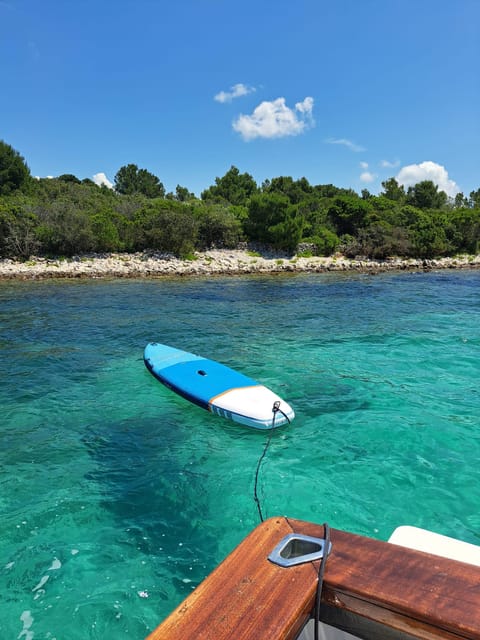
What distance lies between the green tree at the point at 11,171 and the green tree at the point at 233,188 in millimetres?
22240

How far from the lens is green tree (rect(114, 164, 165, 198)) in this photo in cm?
7319

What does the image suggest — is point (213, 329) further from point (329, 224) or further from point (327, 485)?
point (329, 224)

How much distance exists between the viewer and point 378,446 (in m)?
6.36

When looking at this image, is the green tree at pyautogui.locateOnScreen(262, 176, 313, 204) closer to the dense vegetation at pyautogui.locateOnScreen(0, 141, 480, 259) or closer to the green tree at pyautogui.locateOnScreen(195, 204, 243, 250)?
the dense vegetation at pyautogui.locateOnScreen(0, 141, 480, 259)

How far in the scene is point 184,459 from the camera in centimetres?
599

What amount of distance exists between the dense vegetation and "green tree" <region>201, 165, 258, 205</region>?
537 centimetres

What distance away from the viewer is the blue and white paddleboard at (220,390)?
22.1 feet

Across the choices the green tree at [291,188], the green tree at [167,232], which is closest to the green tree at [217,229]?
the green tree at [167,232]

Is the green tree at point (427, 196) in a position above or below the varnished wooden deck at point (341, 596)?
above

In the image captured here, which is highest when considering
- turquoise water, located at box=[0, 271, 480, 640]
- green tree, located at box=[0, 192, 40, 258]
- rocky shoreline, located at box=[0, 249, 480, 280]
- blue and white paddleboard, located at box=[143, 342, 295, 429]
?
green tree, located at box=[0, 192, 40, 258]

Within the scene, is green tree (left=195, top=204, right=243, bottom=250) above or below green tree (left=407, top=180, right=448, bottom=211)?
below

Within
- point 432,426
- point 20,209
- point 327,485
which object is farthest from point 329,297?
point 20,209

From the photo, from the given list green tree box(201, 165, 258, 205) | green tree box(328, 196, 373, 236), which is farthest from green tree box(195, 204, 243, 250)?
green tree box(201, 165, 258, 205)

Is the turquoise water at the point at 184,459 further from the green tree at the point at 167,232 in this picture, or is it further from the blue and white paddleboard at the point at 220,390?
the green tree at the point at 167,232
